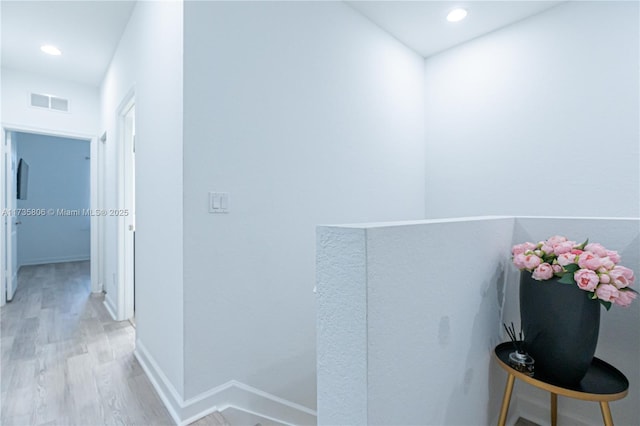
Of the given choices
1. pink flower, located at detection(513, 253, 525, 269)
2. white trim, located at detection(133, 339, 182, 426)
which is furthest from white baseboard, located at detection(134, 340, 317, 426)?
pink flower, located at detection(513, 253, 525, 269)

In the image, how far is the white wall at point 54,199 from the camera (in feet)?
19.0

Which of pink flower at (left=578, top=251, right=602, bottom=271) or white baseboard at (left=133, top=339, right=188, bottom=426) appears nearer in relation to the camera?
pink flower at (left=578, top=251, right=602, bottom=271)

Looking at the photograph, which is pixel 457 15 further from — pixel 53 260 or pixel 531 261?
pixel 53 260

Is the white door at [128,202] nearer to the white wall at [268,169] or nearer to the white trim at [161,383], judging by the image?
the white trim at [161,383]

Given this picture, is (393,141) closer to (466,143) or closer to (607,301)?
(466,143)

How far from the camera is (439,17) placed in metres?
2.67

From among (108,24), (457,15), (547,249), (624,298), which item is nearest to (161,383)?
(547,249)

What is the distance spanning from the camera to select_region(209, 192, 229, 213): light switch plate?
1723mm

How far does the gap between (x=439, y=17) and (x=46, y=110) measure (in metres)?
4.43

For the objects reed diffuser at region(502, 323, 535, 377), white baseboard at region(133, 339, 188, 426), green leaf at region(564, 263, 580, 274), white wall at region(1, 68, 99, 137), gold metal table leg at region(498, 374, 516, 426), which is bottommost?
white baseboard at region(133, 339, 188, 426)

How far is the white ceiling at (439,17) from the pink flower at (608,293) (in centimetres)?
242

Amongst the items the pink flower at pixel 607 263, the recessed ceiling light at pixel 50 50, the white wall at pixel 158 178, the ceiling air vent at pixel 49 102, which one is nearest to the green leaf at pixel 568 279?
the pink flower at pixel 607 263

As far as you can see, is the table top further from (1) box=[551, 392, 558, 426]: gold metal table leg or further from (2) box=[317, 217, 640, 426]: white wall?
(1) box=[551, 392, 558, 426]: gold metal table leg

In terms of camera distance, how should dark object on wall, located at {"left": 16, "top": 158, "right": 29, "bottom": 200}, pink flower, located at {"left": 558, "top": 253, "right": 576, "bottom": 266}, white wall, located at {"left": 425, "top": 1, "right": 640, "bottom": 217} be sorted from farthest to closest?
dark object on wall, located at {"left": 16, "top": 158, "right": 29, "bottom": 200} → white wall, located at {"left": 425, "top": 1, "right": 640, "bottom": 217} → pink flower, located at {"left": 558, "top": 253, "right": 576, "bottom": 266}
